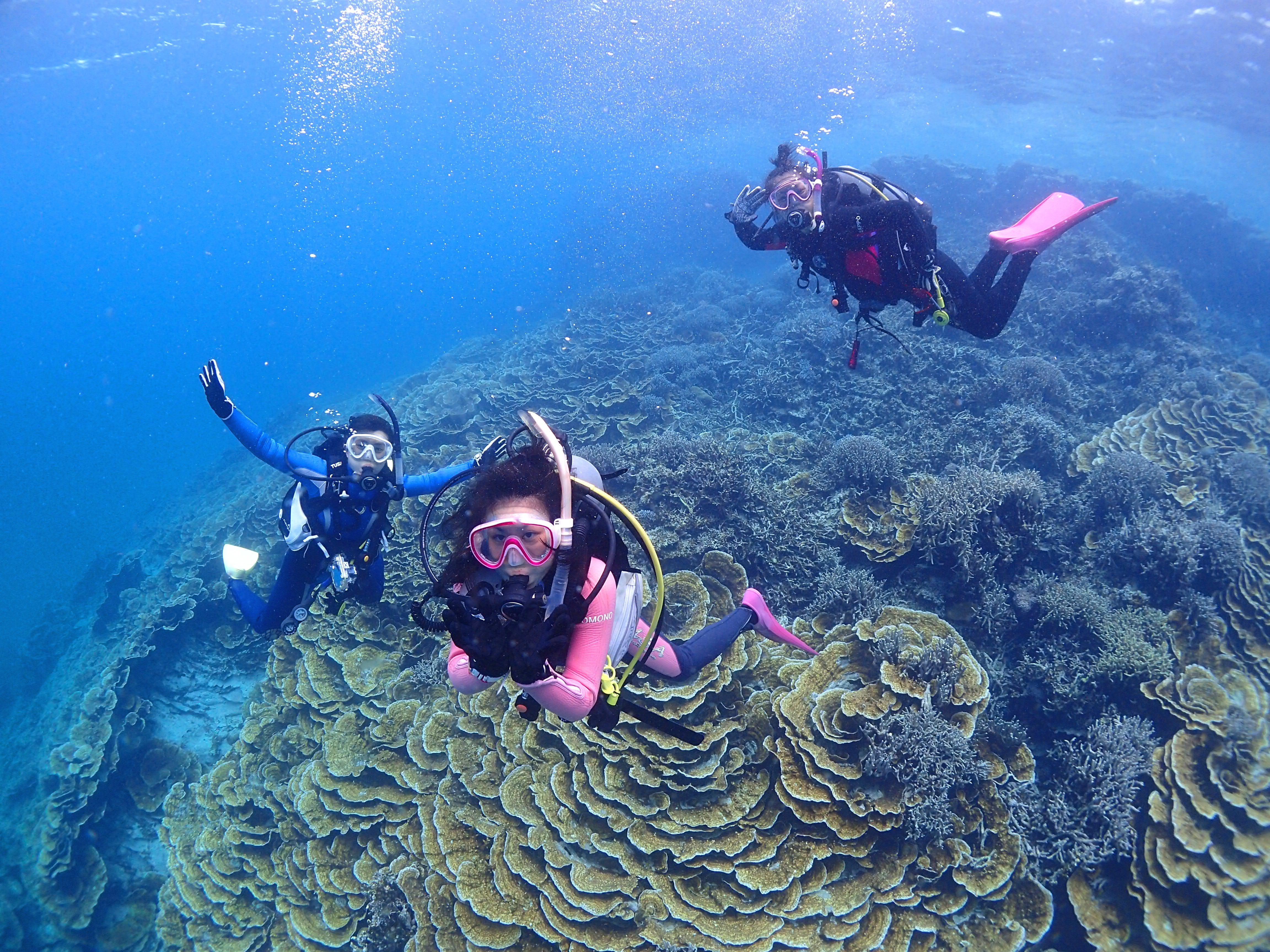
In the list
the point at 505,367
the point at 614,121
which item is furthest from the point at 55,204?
the point at 505,367

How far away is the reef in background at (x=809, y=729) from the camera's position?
12.9 ft

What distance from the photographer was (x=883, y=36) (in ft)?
110

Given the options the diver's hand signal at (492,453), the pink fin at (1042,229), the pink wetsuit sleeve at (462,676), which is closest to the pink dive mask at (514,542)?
the pink wetsuit sleeve at (462,676)

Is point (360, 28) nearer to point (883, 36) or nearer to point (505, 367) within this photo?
point (883, 36)

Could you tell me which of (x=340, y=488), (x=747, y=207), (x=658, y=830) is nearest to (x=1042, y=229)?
(x=747, y=207)

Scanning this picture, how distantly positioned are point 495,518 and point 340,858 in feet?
16.7

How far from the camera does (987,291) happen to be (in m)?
6.02

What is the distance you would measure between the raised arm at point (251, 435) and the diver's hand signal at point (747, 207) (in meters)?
5.20

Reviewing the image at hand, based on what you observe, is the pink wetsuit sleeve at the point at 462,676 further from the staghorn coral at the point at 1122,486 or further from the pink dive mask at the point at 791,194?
the staghorn coral at the point at 1122,486

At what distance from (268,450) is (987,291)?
8.32m

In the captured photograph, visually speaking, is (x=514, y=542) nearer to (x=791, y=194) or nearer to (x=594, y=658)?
(x=594, y=658)

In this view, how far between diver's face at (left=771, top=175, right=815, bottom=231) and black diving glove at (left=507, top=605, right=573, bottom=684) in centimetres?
484

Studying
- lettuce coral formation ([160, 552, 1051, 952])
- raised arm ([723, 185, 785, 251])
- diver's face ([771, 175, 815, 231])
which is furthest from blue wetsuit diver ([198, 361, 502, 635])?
diver's face ([771, 175, 815, 231])

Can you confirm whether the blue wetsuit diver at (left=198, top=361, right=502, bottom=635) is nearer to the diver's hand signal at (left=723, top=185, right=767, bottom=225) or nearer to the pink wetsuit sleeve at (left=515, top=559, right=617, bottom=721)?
the pink wetsuit sleeve at (left=515, top=559, right=617, bottom=721)
